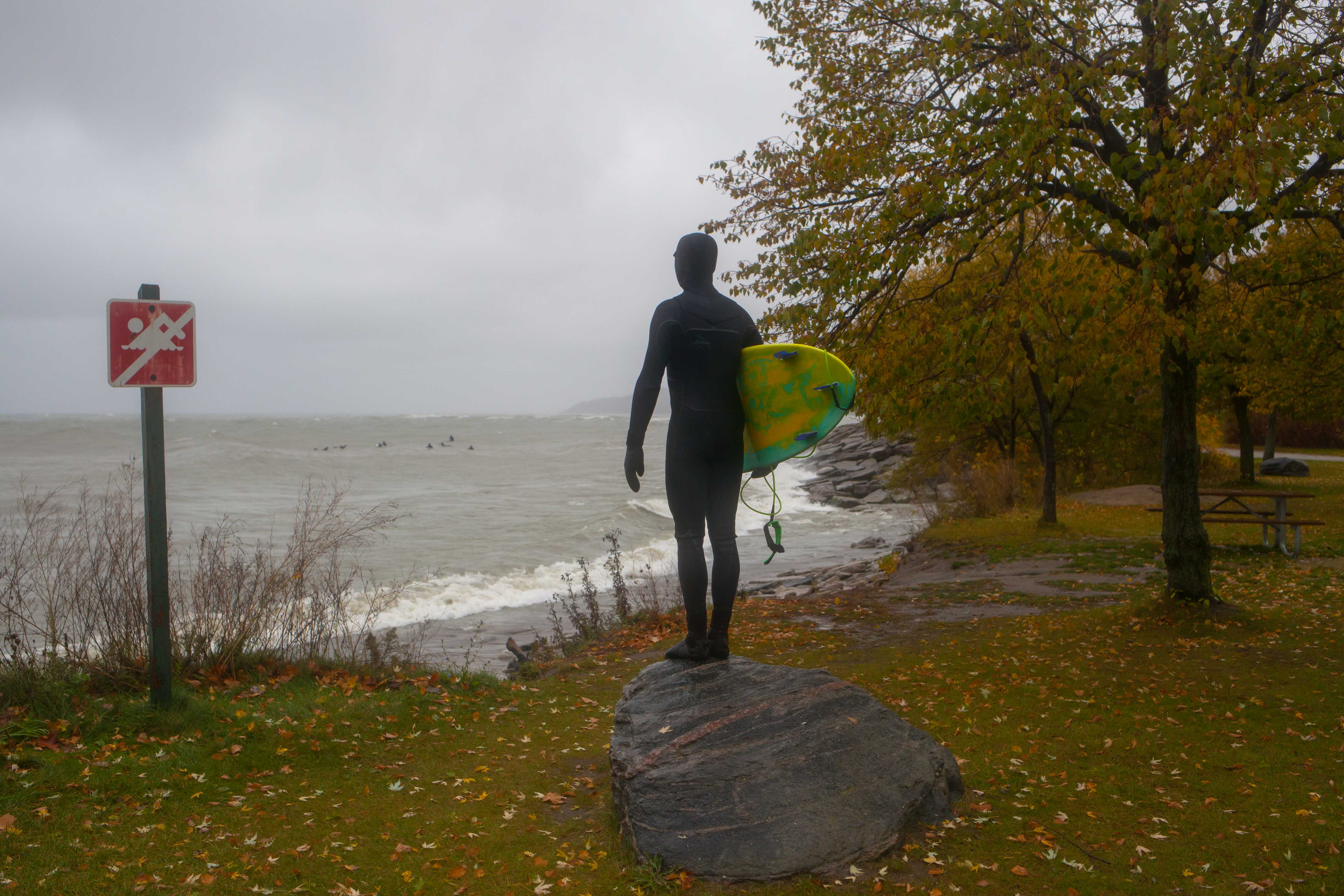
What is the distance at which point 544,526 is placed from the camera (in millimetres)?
25719

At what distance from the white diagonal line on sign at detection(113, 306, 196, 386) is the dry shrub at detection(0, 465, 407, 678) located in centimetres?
223

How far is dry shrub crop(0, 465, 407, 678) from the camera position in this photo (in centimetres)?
742

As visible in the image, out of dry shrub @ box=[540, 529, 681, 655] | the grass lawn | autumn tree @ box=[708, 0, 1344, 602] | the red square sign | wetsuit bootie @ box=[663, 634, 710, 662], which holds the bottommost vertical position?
dry shrub @ box=[540, 529, 681, 655]

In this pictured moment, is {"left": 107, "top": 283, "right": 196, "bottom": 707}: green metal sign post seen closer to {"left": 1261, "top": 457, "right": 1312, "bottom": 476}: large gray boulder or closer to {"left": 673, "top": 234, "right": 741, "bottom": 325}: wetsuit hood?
{"left": 673, "top": 234, "right": 741, "bottom": 325}: wetsuit hood

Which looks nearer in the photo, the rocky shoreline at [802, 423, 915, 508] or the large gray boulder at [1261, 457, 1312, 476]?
the large gray boulder at [1261, 457, 1312, 476]

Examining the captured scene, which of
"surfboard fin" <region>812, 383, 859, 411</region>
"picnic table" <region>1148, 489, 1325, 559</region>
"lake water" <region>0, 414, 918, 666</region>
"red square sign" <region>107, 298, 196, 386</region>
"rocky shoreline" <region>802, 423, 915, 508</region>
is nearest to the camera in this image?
"surfboard fin" <region>812, 383, 859, 411</region>

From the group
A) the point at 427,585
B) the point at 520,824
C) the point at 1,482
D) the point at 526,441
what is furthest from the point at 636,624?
the point at 526,441

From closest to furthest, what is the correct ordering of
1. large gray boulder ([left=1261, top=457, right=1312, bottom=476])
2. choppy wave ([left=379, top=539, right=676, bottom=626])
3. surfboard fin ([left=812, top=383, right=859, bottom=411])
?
surfboard fin ([left=812, top=383, right=859, bottom=411])
choppy wave ([left=379, top=539, right=676, bottom=626])
large gray boulder ([left=1261, top=457, right=1312, bottom=476])

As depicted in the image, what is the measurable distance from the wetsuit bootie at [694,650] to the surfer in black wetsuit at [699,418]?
18 cm

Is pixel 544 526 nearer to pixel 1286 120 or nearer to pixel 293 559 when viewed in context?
pixel 293 559

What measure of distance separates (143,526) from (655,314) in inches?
223

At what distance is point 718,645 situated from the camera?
19.2 feet

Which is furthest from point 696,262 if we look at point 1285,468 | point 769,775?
point 1285,468

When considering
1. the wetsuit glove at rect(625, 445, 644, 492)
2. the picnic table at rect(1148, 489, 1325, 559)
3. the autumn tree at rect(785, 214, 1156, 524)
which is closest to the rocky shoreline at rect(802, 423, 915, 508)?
the picnic table at rect(1148, 489, 1325, 559)
